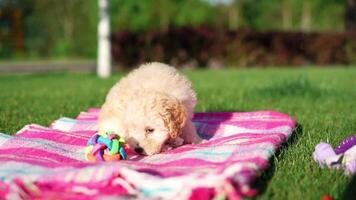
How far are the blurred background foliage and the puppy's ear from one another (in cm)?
A: 2134

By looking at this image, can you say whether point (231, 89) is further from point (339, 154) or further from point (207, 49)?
point (207, 49)

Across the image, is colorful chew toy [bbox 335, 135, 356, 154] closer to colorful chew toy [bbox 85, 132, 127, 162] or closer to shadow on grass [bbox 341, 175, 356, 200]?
shadow on grass [bbox 341, 175, 356, 200]

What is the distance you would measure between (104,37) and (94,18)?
1328cm

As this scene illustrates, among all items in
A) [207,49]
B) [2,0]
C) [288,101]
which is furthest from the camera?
[2,0]

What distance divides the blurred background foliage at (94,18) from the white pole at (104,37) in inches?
456

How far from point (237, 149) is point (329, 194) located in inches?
37.5

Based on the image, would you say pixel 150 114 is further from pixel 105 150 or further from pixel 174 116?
pixel 105 150

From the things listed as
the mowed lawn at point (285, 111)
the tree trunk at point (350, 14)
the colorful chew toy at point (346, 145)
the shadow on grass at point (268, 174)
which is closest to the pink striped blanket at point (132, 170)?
the shadow on grass at point (268, 174)

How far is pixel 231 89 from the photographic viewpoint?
360 inches

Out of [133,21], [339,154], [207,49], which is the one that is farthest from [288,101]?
[133,21]

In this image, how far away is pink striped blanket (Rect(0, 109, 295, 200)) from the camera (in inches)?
108

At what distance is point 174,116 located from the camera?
4.01 metres

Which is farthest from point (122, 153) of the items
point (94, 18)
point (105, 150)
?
point (94, 18)

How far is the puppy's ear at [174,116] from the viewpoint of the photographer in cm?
395
